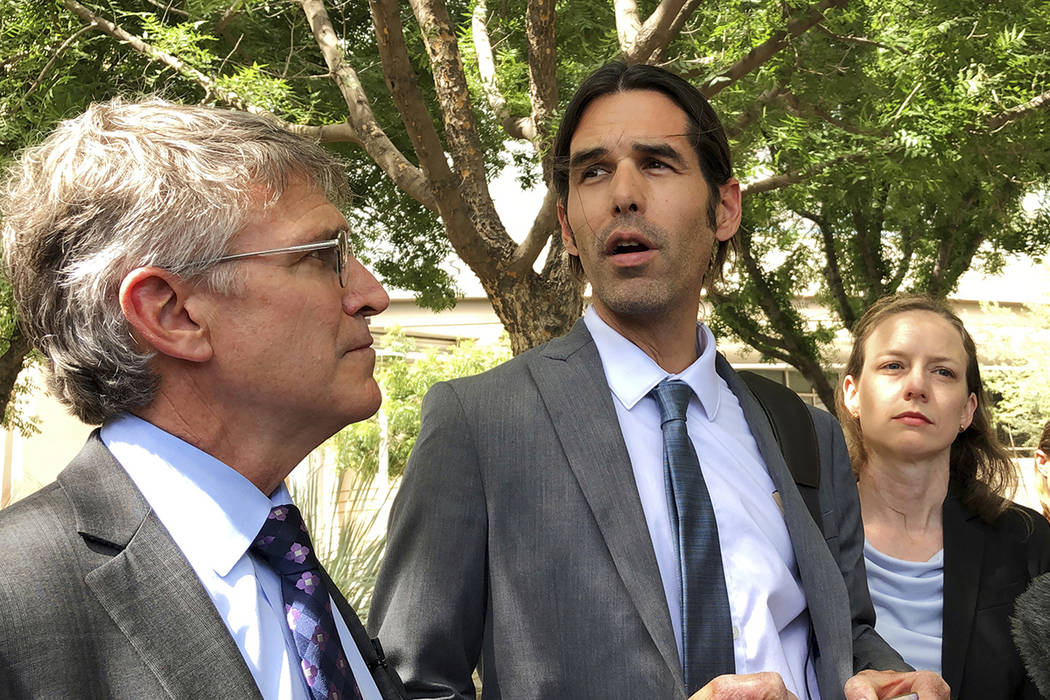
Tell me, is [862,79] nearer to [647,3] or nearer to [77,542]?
[647,3]

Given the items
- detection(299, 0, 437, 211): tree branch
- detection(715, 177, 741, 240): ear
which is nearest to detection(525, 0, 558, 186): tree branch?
detection(299, 0, 437, 211): tree branch

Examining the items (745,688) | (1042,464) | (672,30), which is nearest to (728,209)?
(745,688)

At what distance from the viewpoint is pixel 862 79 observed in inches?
288

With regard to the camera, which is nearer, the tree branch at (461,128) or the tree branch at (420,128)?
the tree branch at (420,128)

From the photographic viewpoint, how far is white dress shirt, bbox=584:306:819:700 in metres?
2.30

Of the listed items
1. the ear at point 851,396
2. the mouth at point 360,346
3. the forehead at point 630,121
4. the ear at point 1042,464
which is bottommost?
the ear at point 1042,464

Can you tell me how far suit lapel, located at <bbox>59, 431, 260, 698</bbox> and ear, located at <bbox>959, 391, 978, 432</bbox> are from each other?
2.90 metres

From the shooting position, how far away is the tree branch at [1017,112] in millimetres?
6621

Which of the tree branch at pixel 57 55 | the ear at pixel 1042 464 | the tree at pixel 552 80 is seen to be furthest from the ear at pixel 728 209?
the tree branch at pixel 57 55

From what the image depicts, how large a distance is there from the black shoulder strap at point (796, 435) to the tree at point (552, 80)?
1979mm

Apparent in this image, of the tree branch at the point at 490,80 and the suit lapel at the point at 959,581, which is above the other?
the tree branch at the point at 490,80

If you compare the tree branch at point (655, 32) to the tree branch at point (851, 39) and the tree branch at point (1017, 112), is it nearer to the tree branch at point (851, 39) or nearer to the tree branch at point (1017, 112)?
the tree branch at point (851, 39)

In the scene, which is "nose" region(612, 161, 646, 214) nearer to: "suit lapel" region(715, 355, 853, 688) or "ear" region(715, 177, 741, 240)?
"ear" region(715, 177, 741, 240)

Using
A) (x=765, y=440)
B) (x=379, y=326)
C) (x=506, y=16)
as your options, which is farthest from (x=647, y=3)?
(x=379, y=326)
